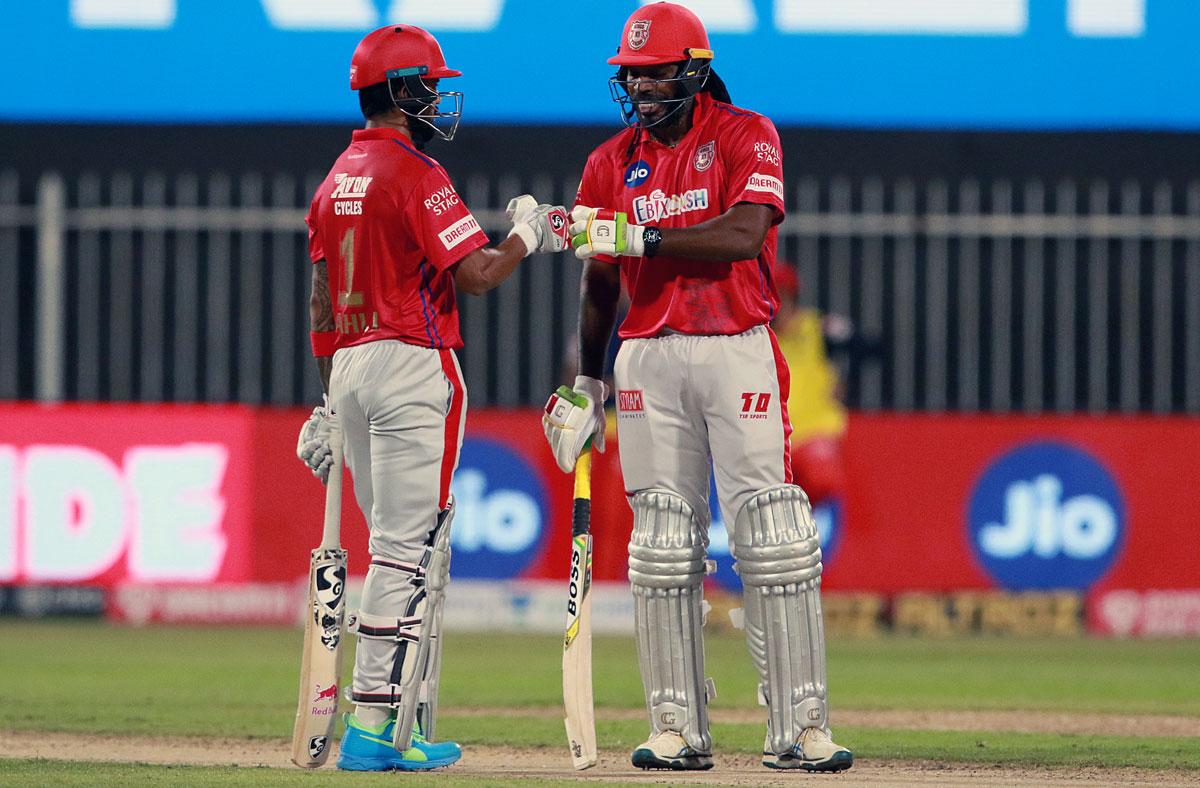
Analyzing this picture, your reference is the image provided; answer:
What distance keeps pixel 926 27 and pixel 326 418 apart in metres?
8.22

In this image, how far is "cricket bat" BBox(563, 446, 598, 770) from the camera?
20.1 ft

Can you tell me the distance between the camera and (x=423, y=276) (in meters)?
6.31

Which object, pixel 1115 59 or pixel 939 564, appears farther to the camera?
pixel 1115 59

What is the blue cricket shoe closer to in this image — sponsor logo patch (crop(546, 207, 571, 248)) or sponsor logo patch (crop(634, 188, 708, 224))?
sponsor logo patch (crop(546, 207, 571, 248))

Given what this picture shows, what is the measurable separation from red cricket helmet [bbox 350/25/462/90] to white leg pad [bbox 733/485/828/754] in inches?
64.2

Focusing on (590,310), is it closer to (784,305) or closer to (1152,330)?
(784,305)

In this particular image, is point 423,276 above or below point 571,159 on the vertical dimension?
below

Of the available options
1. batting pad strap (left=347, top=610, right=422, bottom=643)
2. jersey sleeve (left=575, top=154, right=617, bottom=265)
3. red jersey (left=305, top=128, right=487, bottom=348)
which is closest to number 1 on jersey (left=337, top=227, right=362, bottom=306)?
red jersey (left=305, top=128, right=487, bottom=348)

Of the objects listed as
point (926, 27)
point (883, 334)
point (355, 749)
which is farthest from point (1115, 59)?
point (355, 749)

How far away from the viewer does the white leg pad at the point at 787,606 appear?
6121 mm

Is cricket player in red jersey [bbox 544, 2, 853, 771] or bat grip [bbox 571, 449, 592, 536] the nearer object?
cricket player in red jersey [bbox 544, 2, 853, 771]

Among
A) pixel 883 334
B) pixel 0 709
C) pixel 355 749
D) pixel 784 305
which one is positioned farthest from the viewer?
pixel 883 334

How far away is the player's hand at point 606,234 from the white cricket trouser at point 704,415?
35cm

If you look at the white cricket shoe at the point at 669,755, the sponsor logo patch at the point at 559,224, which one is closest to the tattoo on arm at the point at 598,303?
the sponsor logo patch at the point at 559,224
